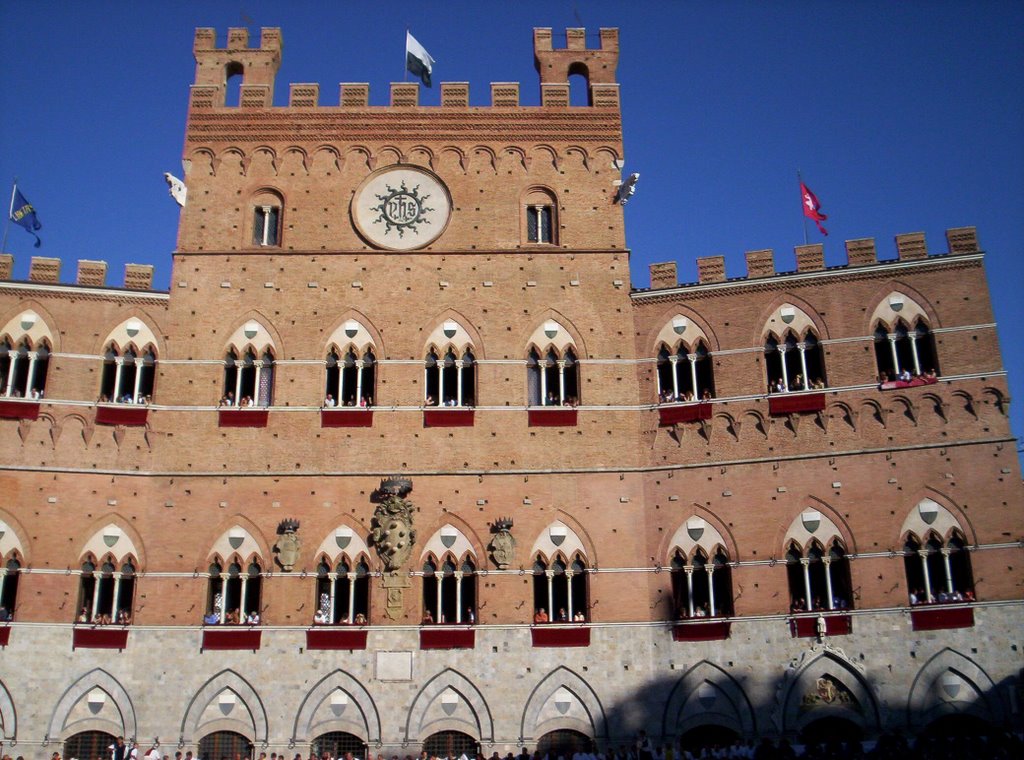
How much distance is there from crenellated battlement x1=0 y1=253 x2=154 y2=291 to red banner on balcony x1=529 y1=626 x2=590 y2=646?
48.3 feet

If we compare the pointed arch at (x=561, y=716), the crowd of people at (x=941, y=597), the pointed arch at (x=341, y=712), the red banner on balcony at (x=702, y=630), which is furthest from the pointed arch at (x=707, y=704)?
the pointed arch at (x=341, y=712)

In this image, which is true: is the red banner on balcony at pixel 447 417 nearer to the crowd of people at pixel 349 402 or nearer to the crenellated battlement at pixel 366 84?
the crowd of people at pixel 349 402

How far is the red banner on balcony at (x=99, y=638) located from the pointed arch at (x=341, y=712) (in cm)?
499

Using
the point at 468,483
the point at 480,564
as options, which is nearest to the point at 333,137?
the point at 468,483

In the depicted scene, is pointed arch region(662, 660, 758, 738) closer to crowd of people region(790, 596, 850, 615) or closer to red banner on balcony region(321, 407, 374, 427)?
crowd of people region(790, 596, 850, 615)

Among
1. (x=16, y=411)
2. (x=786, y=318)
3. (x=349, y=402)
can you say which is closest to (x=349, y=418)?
(x=349, y=402)

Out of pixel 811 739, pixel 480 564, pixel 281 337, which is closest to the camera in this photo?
pixel 811 739

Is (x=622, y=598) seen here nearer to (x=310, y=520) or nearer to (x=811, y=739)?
(x=811, y=739)

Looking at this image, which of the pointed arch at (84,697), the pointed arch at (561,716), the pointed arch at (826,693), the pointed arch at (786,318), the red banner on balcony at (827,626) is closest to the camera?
the pointed arch at (826,693)

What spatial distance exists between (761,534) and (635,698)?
5361 millimetres

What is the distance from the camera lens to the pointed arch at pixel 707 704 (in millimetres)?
25797

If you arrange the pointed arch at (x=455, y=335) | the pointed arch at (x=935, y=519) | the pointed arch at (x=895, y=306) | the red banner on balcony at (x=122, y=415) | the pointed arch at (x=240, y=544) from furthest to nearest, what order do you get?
the pointed arch at (x=455, y=335) < the red banner on balcony at (x=122, y=415) < the pointed arch at (x=895, y=306) < the pointed arch at (x=240, y=544) < the pointed arch at (x=935, y=519)

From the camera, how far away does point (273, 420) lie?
93.6ft

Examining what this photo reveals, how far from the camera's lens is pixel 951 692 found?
2505 cm
